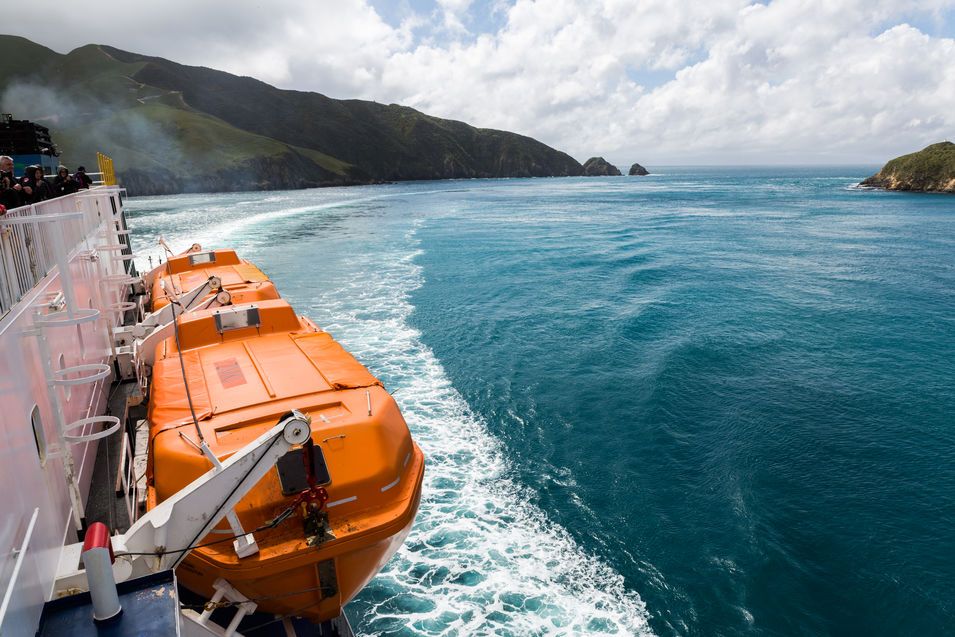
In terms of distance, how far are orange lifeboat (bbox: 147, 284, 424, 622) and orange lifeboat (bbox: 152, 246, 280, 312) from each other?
23.6 feet

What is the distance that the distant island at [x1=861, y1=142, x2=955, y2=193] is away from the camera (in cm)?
9644

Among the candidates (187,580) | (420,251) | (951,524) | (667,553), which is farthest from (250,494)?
(420,251)

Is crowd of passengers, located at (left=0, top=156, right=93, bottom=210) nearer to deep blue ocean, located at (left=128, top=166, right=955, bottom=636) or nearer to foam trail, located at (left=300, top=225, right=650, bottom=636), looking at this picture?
foam trail, located at (left=300, top=225, right=650, bottom=636)

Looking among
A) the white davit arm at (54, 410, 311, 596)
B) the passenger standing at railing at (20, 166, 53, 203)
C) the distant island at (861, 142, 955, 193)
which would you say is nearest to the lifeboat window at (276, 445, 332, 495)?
the white davit arm at (54, 410, 311, 596)

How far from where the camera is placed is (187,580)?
282 inches

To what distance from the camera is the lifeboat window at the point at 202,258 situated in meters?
21.8

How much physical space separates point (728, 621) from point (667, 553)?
176 cm

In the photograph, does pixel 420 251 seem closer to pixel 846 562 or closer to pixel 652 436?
pixel 652 436

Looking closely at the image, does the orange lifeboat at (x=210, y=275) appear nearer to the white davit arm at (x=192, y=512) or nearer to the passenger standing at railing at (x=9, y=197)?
the passenger standing at railing at (x=9, y=197)

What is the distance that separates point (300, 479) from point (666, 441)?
439 inches

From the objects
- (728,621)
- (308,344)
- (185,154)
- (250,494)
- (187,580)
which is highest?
(185,154)

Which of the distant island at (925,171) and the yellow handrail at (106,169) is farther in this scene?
the distant island at (925,171)

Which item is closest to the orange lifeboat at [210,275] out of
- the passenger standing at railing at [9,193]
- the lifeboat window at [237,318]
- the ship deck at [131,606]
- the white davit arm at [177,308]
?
the white davit arm at [177,308]

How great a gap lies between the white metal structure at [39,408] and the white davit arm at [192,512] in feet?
2.67
